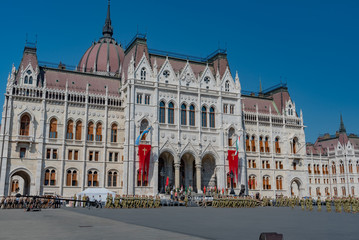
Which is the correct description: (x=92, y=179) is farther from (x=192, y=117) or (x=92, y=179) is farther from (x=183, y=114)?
(x=192, y=117)

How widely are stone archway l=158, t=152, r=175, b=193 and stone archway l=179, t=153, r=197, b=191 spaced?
6.99 feet

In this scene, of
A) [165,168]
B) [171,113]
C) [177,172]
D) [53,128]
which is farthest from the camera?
[171,113]

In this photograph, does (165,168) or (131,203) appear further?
(165,168)

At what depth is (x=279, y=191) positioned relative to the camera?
2675 inches

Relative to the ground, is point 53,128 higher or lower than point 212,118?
lower

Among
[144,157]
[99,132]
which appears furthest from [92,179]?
[144,157]

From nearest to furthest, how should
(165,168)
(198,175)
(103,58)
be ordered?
(198,175) < (165,168) < (103,58)

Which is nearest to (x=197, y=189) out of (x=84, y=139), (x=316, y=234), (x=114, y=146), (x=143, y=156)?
(x=143, y=156)

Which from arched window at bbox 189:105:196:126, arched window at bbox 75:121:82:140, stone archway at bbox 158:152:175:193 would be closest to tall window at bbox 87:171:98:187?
arched window at bbox 75:121:82:140

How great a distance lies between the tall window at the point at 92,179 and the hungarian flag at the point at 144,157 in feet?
22.8

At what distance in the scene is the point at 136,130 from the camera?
54.4 metres

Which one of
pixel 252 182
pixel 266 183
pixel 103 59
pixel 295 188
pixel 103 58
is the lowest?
pixel 295 188

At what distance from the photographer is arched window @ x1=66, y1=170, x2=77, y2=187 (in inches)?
2053

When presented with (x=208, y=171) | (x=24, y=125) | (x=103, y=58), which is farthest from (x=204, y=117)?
(x=24, y=125)
